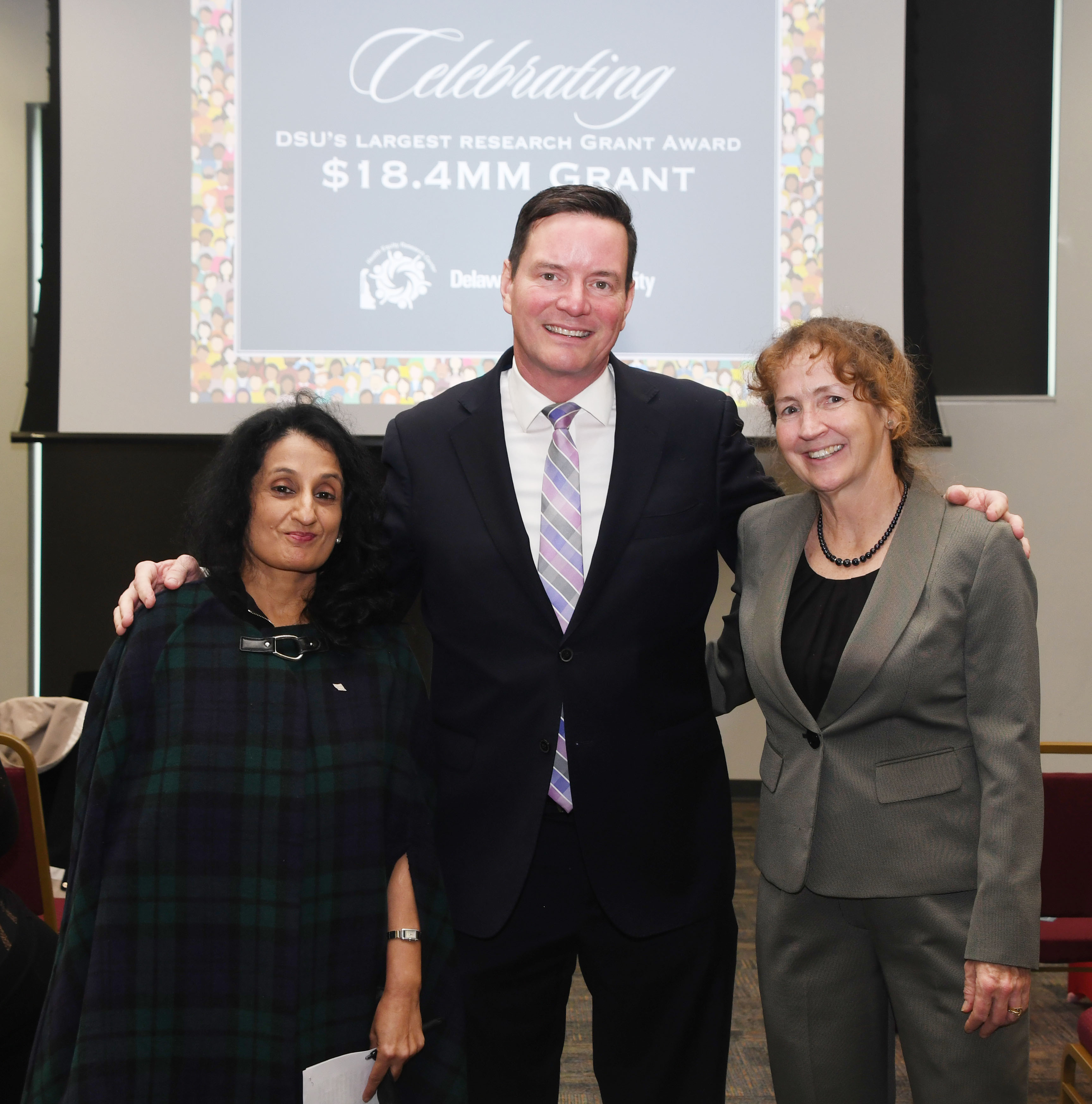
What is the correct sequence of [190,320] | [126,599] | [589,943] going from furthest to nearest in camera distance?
1. [190,320]
2. [589,943]
3. [126,599]

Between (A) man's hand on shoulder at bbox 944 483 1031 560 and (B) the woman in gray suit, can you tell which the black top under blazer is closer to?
(B) the woman in gray suit

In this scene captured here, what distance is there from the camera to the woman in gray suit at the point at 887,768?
138 centimetres

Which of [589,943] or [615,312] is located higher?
[615,312]

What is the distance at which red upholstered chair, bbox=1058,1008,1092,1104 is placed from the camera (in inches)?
74.5

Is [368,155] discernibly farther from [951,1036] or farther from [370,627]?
[951,1036]

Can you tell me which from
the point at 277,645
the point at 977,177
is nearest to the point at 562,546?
the point at 277,645

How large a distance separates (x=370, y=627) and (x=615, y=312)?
28.0 inches

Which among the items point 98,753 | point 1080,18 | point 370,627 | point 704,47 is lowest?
point 98,753

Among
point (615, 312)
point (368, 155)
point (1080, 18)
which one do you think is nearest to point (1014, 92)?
point (1080, 18)

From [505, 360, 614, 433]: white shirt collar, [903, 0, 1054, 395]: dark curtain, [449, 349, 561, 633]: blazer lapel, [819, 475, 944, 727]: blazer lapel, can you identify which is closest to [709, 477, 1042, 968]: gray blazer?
[819, 475, 944, 727]: blazer lapel

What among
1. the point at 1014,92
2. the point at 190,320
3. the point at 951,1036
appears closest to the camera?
the point at 951,1036

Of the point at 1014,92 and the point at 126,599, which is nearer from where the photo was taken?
the point at 126,599

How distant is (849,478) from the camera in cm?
153

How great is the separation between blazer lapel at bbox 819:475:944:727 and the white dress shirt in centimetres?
49
